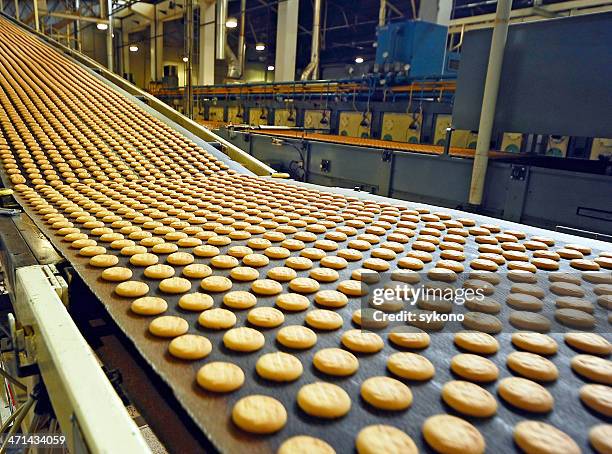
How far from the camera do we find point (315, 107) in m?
7.12

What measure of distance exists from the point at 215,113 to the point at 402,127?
6099 millimetres

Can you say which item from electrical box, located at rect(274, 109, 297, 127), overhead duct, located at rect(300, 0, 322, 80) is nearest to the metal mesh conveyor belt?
electrical box, located at rect(274, 109, 297, 127)

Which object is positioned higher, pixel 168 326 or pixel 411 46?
pixel 411 46

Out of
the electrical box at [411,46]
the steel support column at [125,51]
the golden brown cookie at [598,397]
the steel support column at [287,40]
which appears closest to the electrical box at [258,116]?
the steel support column at [287,40]

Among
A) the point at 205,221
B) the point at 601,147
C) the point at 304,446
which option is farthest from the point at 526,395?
the point at 601,147

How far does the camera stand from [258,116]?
28.0ft

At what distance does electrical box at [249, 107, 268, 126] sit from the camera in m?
8.37

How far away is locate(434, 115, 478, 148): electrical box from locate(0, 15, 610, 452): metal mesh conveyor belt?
115 inches

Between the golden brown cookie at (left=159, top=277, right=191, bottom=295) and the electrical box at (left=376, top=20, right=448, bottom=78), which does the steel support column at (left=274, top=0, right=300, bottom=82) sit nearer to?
the electrical box at (left=376, top=20, right=448, bottom=78)

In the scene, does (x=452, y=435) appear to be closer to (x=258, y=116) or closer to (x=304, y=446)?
(x=304, y=446)

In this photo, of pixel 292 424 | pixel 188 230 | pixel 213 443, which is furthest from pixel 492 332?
pixel 188 230

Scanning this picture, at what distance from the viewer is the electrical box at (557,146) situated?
443 centimetres

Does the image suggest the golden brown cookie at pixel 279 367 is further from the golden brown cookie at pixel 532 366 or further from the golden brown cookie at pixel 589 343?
the golden brown cookie at pixel 589 343

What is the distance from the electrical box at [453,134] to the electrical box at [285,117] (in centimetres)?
311
